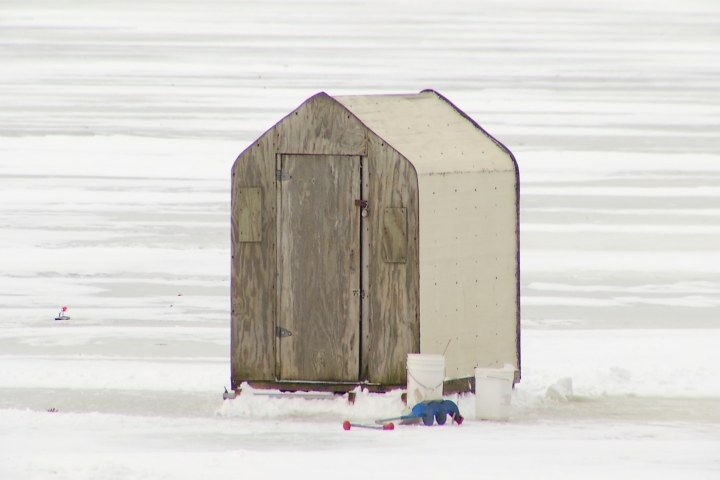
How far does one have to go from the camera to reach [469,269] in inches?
407

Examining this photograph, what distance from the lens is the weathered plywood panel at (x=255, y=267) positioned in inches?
400

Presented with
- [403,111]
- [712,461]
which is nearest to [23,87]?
[403,111]

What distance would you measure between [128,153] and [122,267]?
23.7 ft

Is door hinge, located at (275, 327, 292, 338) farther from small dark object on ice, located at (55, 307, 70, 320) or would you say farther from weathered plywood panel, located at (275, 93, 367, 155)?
small dark object on ice, located at (55, 307, 70, 320)

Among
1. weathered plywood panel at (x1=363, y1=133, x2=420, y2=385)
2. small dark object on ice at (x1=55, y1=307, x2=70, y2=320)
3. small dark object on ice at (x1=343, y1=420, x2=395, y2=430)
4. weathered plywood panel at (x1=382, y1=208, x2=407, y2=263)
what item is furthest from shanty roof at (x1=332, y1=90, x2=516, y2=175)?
small dark object on ice at (x1=55, y1=307, x2=70, y2=320)

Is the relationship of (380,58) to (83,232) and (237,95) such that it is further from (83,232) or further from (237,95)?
(83,232)

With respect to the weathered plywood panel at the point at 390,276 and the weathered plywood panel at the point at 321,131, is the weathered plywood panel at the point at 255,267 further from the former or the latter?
the weathered plywood panel at the point at 390,276

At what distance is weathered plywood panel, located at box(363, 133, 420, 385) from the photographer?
32.2 feet

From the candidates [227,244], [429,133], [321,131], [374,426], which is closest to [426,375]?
[374,426]

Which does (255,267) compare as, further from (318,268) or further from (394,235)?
(394,235)

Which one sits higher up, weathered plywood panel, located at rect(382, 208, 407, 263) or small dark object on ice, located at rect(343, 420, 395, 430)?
weathered plywood panel, located at rect(382, 208, 407, 263)

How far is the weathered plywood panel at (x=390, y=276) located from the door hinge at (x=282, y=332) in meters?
0.52

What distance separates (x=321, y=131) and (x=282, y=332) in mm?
1314

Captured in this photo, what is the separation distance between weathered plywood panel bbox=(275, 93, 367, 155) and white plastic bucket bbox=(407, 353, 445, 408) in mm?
1401
